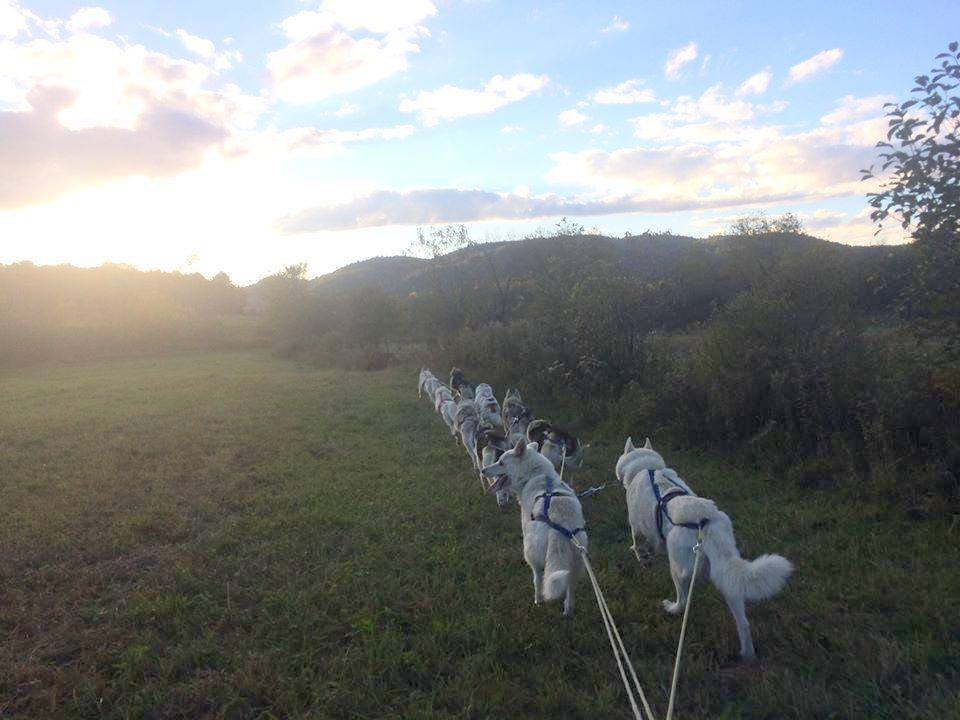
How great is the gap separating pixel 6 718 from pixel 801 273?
34.8 ft

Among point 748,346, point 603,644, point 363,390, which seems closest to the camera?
point 603,644

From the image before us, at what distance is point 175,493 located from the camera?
27.0ft

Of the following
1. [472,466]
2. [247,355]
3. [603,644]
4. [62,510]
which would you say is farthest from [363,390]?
[247,355]

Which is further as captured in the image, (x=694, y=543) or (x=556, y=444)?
(x=556, y=444)

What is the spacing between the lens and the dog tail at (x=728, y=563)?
147 inches

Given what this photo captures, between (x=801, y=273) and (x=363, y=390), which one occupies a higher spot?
(x=801, y=273)

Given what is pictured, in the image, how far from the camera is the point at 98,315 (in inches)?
1487

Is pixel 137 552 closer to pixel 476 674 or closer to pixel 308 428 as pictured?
pixel 476 674

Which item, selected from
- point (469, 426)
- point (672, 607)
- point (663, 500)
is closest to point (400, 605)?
point (672, 607)

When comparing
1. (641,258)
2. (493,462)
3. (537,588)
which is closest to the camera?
(537,588)

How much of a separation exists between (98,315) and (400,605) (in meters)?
40.2

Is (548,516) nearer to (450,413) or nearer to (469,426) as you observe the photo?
(469,426)

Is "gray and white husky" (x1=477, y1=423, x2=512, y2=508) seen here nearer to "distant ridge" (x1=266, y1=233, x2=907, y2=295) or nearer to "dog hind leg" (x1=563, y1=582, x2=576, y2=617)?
"dog hind leg" (x1=563, y1=582, x2=576, y2=617)

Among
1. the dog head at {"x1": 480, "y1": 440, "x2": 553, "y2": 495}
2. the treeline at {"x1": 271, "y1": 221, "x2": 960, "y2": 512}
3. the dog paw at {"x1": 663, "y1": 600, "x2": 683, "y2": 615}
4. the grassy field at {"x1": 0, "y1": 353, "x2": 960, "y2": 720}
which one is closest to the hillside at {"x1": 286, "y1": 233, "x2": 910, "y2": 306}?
the treeline at {"x1": 271, "y1": 221, "x2": 960, "y2": 512}
